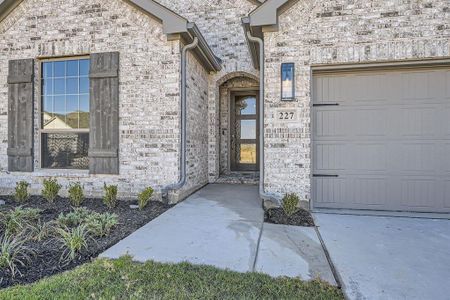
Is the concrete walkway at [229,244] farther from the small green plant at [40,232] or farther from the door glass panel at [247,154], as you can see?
Result: the door glass panel at [247,154]

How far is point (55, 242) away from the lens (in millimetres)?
3299

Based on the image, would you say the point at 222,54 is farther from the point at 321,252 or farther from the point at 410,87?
the point at 321,252

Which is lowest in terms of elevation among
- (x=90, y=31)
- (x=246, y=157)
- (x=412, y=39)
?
(x=246, y=157)

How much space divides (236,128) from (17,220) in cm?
611

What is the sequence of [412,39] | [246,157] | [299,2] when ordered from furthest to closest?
1. [246,157]
2. [299,2]
3. [412,39]

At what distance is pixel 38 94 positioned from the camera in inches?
238

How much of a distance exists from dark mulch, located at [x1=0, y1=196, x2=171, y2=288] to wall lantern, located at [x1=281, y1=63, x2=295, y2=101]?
2974 mm

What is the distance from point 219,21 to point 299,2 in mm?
3622

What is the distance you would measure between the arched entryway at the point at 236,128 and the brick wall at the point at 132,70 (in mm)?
2712

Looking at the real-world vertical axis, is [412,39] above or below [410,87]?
above

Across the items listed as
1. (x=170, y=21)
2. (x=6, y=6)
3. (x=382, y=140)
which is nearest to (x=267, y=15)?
(x=170, y=21)

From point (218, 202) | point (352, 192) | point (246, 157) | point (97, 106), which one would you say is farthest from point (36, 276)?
point (246, 157)

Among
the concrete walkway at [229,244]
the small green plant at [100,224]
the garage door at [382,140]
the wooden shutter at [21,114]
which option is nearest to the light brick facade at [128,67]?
the wooden shutter at [21,114]

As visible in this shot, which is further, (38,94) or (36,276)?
(38,94)
